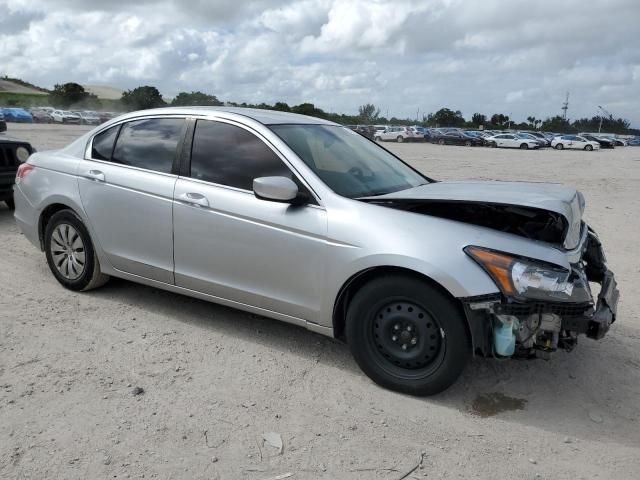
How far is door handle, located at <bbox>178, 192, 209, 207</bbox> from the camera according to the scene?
3.95 m

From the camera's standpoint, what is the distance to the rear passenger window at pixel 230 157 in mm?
3867

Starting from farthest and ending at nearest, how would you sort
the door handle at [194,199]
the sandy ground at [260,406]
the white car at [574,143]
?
the white car at [574,143]
the door handle at [194,199]
the sandy ground at [260,406]

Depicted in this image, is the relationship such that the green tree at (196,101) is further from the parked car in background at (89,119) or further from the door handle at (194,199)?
the parked car in background at (89,119)

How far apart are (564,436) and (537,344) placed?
510 millimetres

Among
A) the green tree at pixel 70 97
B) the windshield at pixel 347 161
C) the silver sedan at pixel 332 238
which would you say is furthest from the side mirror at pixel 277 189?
the green tree at pixel 70 97

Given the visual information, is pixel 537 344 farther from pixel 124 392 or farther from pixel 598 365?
pixel 124 392

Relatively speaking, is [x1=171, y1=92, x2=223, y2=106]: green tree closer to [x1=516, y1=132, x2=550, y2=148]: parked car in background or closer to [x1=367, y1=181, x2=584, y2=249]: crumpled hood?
[x1=367, y1=181, x2=584, y2=249]: crumpled hood

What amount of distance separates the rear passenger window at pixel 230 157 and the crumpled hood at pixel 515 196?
0.78 meters

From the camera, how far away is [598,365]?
396cm

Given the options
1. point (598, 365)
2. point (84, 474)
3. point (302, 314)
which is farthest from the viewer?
point (598, 365)

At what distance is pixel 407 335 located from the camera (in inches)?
131

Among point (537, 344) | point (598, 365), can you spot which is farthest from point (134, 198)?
point (598, 365)

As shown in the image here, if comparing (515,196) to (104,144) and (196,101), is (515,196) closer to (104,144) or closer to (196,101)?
(104,144)

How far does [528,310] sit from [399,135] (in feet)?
167
